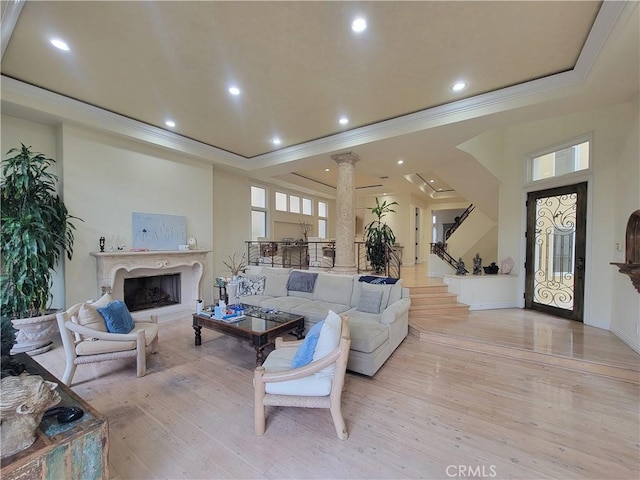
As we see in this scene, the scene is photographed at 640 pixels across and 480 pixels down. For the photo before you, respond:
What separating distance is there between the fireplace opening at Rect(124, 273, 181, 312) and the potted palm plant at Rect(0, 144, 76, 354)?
148cm

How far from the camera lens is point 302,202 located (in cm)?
1064

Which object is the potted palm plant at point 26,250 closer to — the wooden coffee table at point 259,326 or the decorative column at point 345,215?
the wooden coffee table at point 259,326

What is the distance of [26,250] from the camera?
141 inches

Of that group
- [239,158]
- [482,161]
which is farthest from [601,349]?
[239,158]

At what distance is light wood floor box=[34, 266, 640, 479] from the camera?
1.86 meters

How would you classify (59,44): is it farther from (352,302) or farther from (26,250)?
(352,302)

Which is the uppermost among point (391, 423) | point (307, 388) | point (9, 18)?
point (9, 18)

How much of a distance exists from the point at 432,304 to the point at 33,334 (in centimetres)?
641

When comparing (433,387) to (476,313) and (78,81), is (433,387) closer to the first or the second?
(476,313)

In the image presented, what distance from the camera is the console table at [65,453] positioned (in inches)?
49.7

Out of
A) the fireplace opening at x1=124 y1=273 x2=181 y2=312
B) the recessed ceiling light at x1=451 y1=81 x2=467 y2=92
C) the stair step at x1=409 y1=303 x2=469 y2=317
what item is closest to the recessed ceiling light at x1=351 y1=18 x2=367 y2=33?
the recessed ceiling light at x1=451 y1=81 x2=467 y2=92

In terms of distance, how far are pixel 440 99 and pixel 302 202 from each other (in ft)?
23.3

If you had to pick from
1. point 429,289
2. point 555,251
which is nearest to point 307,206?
point 429,289

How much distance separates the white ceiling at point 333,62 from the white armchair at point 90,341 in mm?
3001
